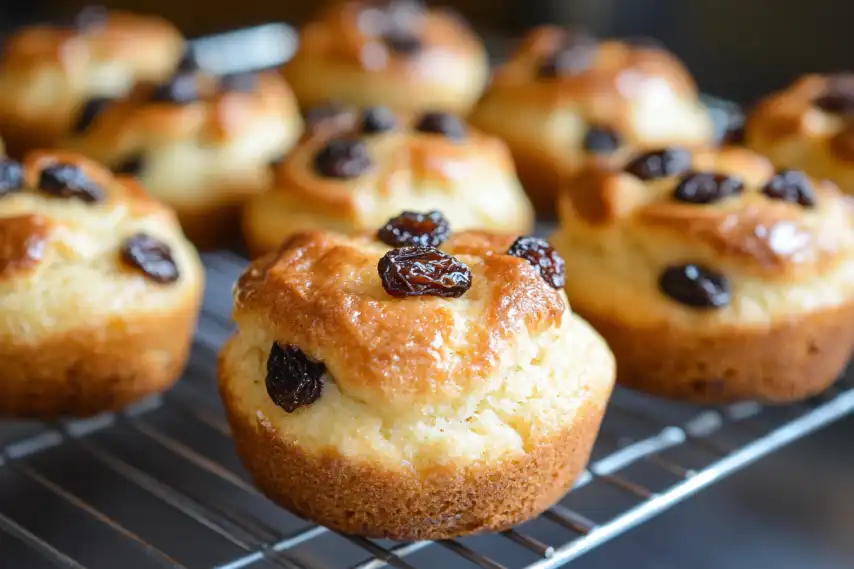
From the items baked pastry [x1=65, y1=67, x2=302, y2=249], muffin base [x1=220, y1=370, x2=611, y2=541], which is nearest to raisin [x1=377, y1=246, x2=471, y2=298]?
muffin base [x1=220, y1=370, x2=611, y2=541]

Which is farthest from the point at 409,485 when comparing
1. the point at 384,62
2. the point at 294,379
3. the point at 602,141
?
the point at 384,62

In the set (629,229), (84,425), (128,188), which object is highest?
(629,229)

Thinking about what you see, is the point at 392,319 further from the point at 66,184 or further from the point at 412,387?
the point at 66,184

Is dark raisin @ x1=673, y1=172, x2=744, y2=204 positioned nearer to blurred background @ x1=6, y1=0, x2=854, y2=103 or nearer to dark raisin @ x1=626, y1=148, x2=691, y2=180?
dark raisin @ x1=626, y1=148, x2=691, y2=180

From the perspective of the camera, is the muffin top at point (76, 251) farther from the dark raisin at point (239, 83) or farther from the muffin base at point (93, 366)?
the dark raisin at point (239, 83)

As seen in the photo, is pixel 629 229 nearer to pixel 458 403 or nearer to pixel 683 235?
pixel 683 235

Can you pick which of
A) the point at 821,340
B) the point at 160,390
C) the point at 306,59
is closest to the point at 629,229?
the point at 821,340
